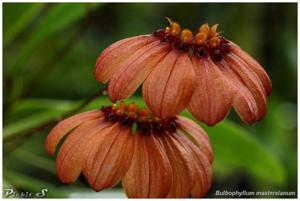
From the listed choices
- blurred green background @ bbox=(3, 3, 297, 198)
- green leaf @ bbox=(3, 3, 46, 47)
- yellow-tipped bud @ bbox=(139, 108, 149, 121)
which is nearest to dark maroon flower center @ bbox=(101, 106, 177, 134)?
yellow-tipped bud @ bbox=(139, 108, 149, 121)

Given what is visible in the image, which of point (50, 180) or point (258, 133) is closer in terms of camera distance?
point (50, 180)

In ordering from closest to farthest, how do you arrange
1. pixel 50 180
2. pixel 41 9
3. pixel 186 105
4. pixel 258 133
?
pixel 186 105
pixel 41 9
pixel 50 180
pixel 258 133

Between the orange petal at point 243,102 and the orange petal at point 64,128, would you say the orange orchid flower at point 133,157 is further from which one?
the orange petal at point 243,102

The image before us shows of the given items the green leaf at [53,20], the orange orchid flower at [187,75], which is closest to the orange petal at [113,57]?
the orange orchid flower at [187,75]

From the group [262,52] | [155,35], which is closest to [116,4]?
[262,52]

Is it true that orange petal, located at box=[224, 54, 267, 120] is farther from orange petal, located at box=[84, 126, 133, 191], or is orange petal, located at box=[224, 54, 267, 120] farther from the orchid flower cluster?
orange petal, located at box=[84, 126, 133, 191]

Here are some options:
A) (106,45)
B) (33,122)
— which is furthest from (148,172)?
(106,45)

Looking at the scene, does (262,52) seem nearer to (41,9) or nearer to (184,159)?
(41,9)

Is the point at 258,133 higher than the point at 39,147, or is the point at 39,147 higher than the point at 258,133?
the point at 39,147

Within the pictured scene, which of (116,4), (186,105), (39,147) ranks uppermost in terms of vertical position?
(186,105)
